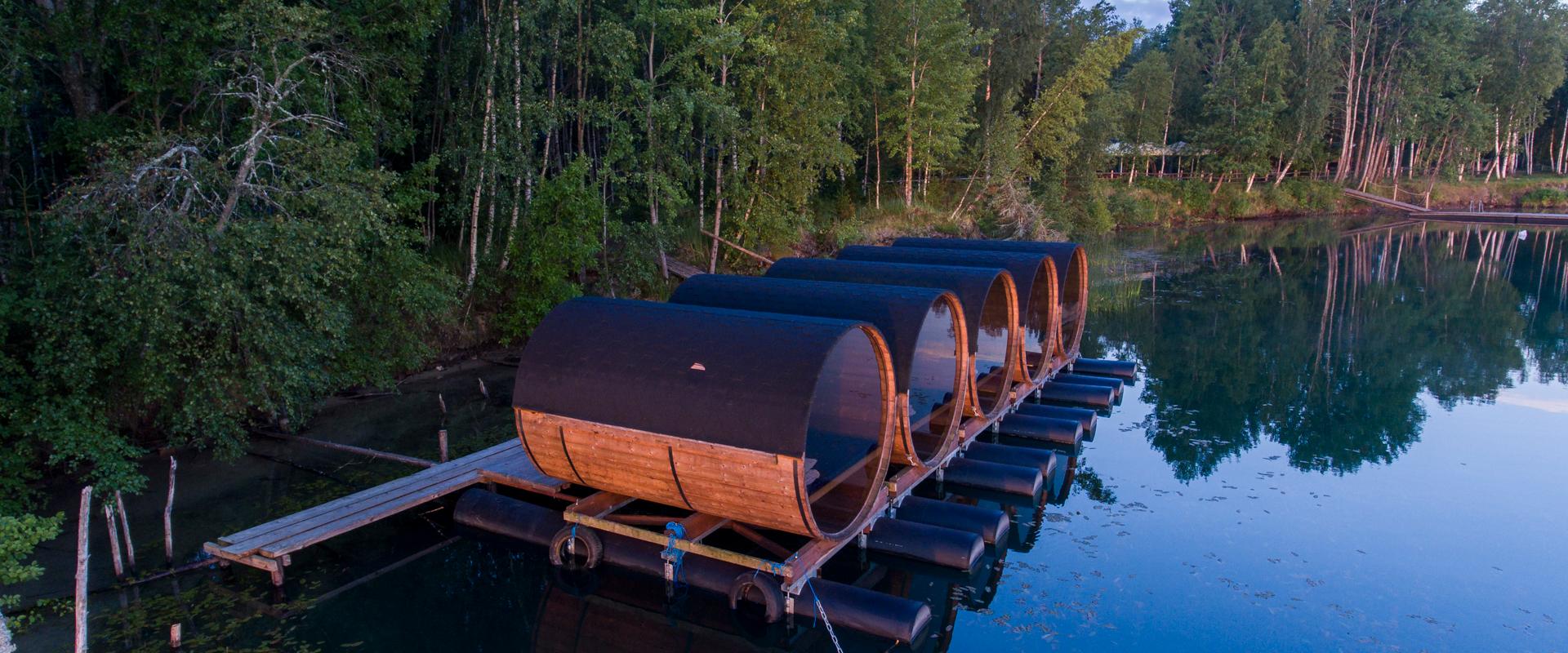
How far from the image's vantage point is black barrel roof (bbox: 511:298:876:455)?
28.0 ft

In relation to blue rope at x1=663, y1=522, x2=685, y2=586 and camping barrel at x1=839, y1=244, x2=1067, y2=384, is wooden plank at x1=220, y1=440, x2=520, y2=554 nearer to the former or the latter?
blue rope at x1=663, y1=522, x2=685, y2=586

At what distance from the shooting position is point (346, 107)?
575 inches

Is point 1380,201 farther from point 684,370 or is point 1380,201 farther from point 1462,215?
point 684,370

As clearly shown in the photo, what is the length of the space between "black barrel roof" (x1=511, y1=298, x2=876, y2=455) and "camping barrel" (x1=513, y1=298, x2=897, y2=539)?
0.01 metres

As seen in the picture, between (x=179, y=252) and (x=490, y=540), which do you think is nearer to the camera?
(x=179, y=252)

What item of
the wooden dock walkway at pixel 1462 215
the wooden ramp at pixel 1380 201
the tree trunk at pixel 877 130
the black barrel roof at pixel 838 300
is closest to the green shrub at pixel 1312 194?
the wooden dock walkway at pixel 1462 215

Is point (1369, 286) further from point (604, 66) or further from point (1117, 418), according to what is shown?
point (604, 66)

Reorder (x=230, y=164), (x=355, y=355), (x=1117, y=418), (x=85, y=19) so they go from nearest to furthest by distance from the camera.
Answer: (x=85, y=19) < (x=230, y=164) < (x=355, y=355) < (x=1117, y=418)

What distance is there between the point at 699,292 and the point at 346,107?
7.00 m

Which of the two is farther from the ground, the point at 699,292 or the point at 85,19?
the point at 85,19

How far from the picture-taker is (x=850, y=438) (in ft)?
32.9

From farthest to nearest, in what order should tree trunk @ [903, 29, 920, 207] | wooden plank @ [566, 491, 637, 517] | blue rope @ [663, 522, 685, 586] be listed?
tree trunk @ [903, 29, 920, 207]
wooden plank @ [566, 491, 637, 517]
blue rope @ [663, 522, 685, 586]

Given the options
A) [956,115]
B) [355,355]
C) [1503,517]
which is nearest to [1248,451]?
[1503,517]

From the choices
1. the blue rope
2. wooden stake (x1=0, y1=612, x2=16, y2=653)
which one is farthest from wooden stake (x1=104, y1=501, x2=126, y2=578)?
the blue rope
